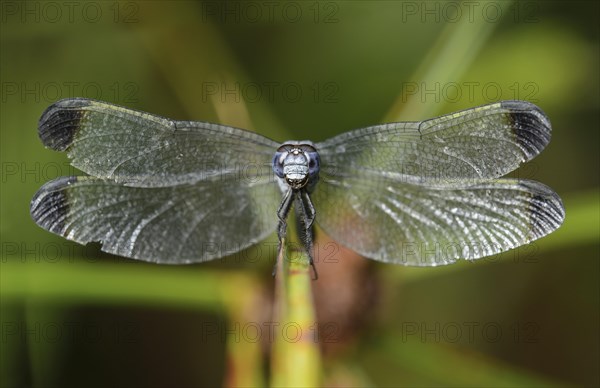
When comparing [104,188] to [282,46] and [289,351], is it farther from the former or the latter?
[282,46]

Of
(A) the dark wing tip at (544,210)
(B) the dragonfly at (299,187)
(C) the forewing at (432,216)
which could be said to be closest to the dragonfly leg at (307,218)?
(B) the dragonfly at (299,187)

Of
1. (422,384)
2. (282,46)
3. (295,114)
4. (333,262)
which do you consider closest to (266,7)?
(282,46)

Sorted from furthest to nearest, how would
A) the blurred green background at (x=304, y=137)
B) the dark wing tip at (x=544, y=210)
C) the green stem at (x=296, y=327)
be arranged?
1. the blurred green background at (x=304, y=137)
2. the dark wing tip at (x=544, y=210)
3. the green stem at (x=296, y=327)

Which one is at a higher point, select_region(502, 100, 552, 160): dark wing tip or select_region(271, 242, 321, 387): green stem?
select_region(502, 100, 552, 160): dark wing tip

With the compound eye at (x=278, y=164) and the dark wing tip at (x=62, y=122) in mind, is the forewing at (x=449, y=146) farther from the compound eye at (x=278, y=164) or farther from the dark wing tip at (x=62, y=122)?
the dark wing tip at (x=62, y=122)

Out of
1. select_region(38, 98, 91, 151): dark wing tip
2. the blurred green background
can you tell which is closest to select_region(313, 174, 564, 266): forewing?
the blurred green background

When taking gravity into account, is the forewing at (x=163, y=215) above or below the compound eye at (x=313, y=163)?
below

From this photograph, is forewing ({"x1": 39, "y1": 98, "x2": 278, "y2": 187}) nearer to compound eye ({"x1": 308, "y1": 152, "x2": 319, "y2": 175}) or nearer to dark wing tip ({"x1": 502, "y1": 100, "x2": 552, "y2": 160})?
compound eye ({"x1": 308, "y1": 152, "x2": 319, "y2": 175})

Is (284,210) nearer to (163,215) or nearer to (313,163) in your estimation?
(313,163)
